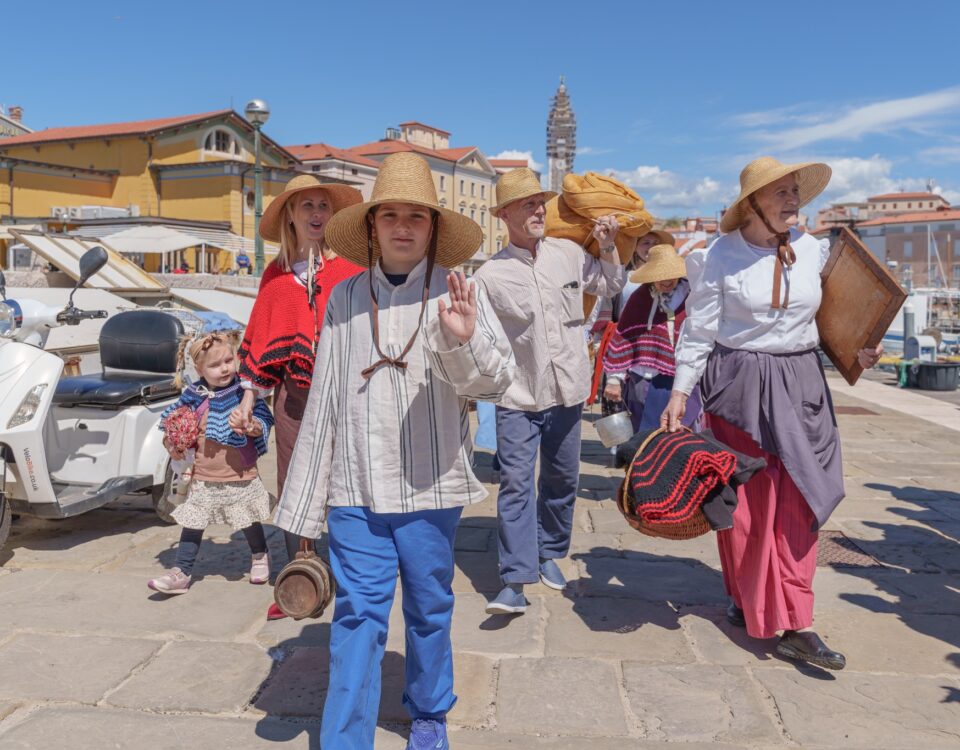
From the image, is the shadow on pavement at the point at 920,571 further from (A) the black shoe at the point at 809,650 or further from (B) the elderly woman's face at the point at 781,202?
(B) the elderly woman's face at the point at 781,202

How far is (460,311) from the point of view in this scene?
2.37 metres

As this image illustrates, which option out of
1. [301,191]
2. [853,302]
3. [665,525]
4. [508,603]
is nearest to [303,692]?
[508,603]

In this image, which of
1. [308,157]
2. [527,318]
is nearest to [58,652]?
[527,318]

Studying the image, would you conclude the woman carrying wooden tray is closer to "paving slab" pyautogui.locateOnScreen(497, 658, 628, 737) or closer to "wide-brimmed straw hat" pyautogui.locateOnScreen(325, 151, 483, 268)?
"paving slab" pyautogui.locateOnScreen(497, 658, 628, 737)

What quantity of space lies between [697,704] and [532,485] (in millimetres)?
1280

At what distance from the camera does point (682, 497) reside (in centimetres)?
340

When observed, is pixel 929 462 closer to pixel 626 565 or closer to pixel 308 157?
pixel 626 565

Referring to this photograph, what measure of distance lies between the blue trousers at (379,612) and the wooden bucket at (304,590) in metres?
0.13

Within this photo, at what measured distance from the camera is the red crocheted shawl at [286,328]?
3.87 m

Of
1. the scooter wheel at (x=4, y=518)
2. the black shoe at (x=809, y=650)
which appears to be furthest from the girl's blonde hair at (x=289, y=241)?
the black shoe at (x=809, y=650)

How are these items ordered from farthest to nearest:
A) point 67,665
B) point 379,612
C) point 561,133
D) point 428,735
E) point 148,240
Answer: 1. point 561,133
2. point 148,240
3. point 67,665
4. point 428,735
5. point 379,612

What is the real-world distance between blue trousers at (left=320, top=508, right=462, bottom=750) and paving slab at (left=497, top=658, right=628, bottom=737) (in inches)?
16.0

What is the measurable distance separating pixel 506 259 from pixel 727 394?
1216 millimetres

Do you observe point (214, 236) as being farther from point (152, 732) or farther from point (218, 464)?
point (152, 732)
